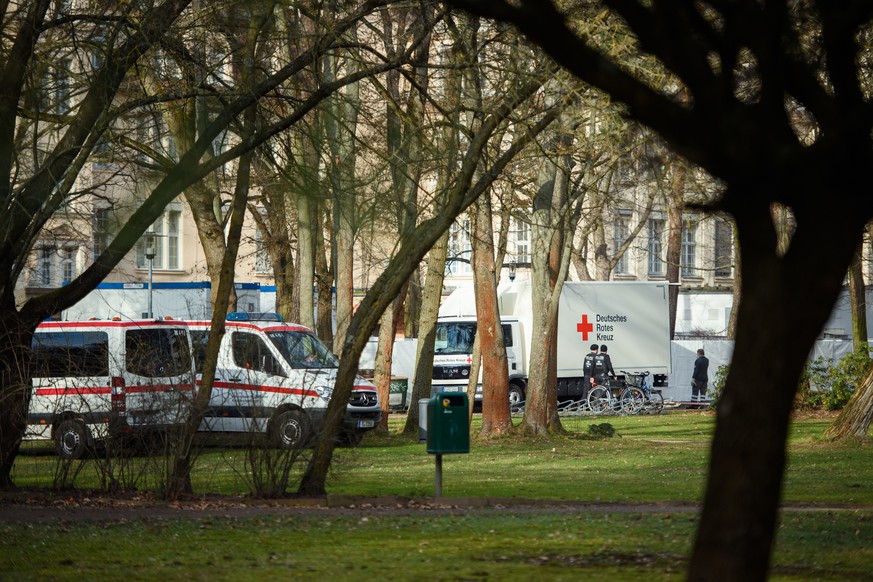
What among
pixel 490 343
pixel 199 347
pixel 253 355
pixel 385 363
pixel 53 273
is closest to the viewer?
pixel 199 347

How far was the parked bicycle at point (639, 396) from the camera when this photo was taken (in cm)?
3594

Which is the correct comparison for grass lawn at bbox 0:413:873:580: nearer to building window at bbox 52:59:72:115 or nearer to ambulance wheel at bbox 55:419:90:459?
ambulance wheel at bbox 55:419:90:459

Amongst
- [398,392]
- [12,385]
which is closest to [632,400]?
[398,392]

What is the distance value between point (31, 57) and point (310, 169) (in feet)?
11.3

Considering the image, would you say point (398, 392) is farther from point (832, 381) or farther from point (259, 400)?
point (259, 400)

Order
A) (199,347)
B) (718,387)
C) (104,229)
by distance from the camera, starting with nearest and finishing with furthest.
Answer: (104,229) → (199,347) → (718,387)

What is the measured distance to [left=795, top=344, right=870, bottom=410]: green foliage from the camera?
1361 inches

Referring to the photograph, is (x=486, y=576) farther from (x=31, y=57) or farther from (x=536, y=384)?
(x=536, y=384)

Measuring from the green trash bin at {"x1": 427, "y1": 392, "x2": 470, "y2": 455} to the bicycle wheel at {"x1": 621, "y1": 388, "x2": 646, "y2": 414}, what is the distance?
73.1 ft

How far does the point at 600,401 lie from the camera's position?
35.1 m

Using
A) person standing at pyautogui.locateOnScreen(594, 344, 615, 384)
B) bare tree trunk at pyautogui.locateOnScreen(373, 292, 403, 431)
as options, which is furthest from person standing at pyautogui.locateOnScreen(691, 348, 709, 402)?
bare tree trunk at pyautogui.locateOnScreen(373, 292, 403, 431)

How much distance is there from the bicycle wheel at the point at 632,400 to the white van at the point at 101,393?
908 inches

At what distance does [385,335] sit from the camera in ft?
93.1

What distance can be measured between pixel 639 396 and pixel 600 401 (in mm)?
1768
